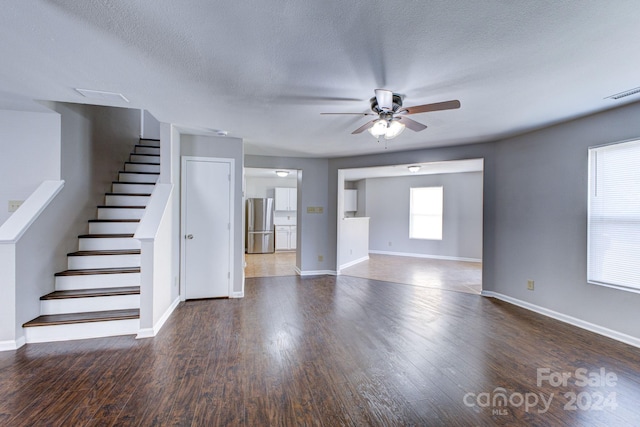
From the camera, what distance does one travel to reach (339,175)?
5691mm

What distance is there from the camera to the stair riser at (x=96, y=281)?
3.06 m

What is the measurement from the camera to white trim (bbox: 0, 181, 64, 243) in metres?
2.51

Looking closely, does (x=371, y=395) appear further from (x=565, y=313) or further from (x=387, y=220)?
(x=387, y=220)

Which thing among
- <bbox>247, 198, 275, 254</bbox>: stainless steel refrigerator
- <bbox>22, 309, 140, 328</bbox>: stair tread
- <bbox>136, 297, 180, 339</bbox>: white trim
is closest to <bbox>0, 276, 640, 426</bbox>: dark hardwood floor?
<bbox>136, 297, 180, 339</bbox>: white trim

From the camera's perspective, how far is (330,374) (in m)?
2.22

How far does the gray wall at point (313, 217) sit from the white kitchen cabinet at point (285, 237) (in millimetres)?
3108

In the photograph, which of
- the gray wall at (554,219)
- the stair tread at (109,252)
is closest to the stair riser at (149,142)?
the stair tread at (109,252)

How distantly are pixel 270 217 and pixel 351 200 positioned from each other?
8.72 feet

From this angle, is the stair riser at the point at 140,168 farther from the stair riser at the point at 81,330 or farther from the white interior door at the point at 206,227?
the stair riser at the point at 81,330

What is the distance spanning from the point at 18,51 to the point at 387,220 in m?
7.98

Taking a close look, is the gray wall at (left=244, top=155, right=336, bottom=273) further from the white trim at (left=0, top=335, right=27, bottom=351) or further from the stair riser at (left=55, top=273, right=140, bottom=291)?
the white trim at (left=0, top=335, right=27, bottom=351)

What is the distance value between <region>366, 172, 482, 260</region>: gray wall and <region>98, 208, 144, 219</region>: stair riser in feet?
21.1

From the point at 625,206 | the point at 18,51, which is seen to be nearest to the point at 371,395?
the point at 625,206

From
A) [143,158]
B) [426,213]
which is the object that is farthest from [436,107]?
[426,213]
